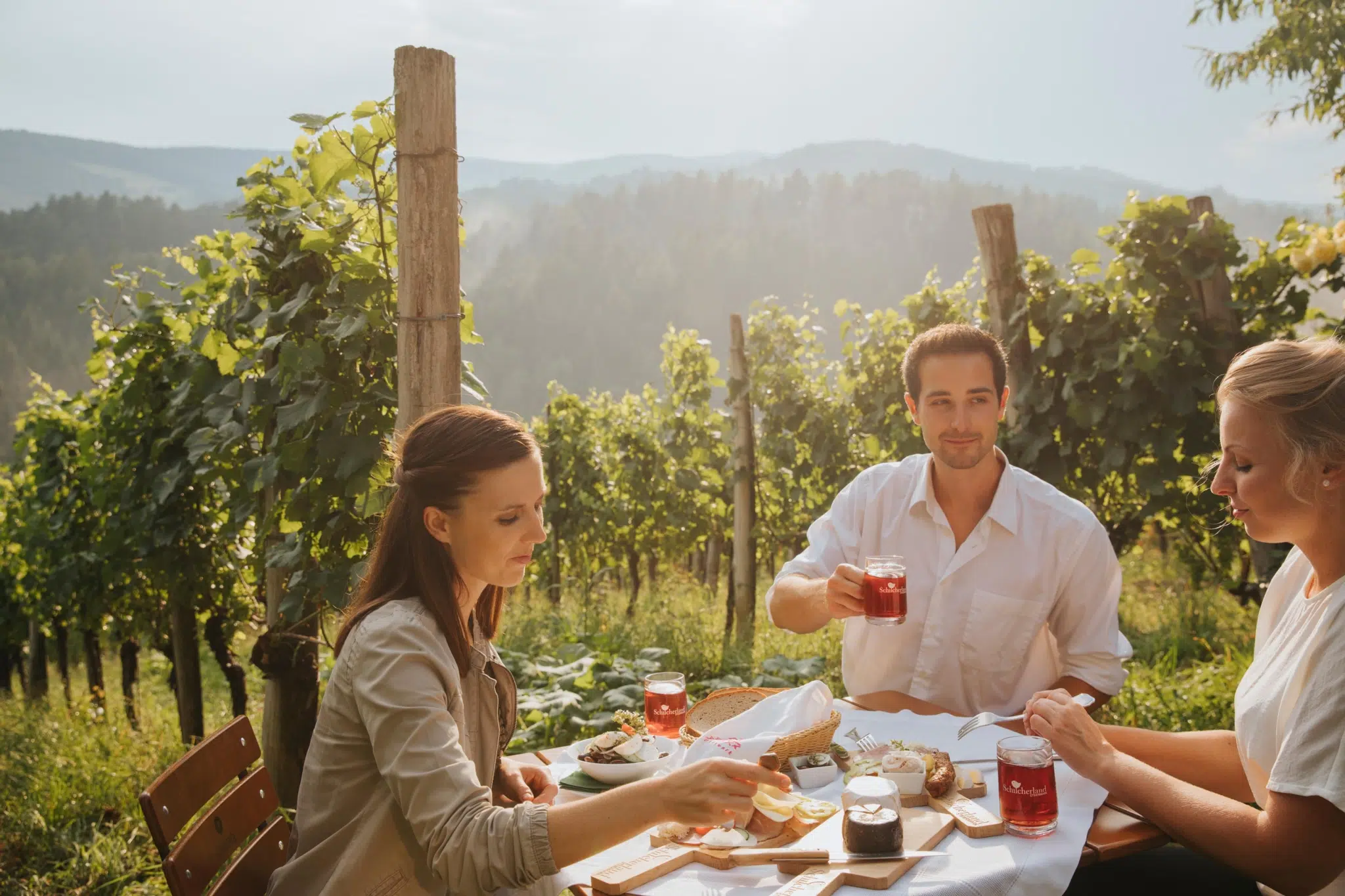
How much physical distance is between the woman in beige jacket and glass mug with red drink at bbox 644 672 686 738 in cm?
34

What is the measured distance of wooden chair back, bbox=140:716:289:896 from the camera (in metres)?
1.80

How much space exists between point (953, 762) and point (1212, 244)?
384 centimetres

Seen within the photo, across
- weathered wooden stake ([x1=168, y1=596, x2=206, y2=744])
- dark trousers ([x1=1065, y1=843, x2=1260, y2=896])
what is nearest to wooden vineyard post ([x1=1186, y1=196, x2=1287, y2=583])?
dark trousers ([x1=1065, y1=843, x2=1260, y2=896])

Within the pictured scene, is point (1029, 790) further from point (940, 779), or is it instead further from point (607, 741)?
point (607, 741)

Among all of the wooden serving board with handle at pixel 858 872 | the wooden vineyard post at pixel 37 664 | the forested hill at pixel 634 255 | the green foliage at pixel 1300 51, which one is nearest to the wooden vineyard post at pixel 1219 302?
the wooden serving board with handle at pixel 858 872

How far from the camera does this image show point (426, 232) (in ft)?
9.53

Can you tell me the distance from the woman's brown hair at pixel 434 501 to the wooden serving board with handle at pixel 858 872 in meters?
0.73

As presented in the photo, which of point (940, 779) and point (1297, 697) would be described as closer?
point (1297, 697)

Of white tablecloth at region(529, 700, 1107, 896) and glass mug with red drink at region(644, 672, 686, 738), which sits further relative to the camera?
glass mug with red drink at region(644, 672, 686, 738)

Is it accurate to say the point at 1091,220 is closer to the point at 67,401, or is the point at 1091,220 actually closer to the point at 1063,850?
the point at 67,401

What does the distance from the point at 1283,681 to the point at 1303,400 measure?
1.66 feet

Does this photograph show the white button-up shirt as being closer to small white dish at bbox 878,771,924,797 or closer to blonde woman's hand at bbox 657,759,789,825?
small white dish at bbox 878,771,924,797

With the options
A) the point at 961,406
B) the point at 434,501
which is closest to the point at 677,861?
the point at 434,501

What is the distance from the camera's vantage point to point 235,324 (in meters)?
4.01
